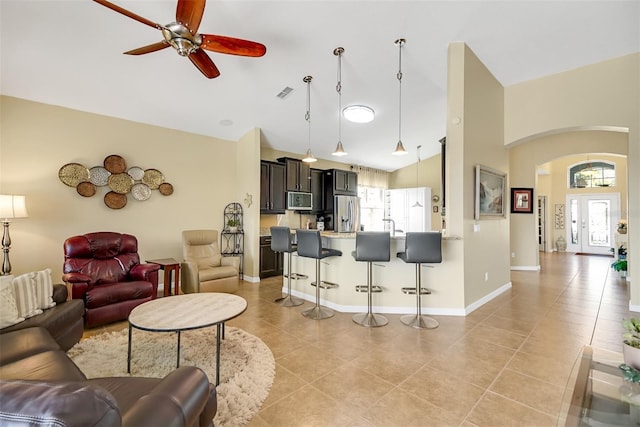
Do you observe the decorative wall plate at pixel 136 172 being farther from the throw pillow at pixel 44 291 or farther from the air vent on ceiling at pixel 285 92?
the air vent on ceiling at pixel 285 92

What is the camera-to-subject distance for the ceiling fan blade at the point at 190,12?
206cm

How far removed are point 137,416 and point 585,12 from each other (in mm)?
5147

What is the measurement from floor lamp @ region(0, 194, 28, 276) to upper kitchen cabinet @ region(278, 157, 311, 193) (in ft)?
13.5

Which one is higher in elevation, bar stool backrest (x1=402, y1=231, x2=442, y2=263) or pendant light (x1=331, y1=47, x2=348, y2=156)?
pendant light (x1=331, y1=47, x2=348, y2=156)

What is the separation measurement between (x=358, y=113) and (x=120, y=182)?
166 inches

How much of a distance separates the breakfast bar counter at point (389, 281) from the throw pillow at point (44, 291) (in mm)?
2951

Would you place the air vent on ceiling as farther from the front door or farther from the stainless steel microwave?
the front door

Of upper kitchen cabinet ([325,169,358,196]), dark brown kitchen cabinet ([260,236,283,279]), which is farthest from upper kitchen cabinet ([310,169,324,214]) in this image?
dark brown kitchen cabinet ([260,236,283,279])

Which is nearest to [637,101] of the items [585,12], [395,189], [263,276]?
Result: [585,12]

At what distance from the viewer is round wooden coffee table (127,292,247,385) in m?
2.11

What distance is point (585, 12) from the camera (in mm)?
3135

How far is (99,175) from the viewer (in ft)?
14.3

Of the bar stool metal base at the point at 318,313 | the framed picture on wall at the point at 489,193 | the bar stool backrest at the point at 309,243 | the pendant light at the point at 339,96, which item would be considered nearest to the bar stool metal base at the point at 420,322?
the bar stool metal base at the point at 318,313

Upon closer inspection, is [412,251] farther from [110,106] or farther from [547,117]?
[110,106]
